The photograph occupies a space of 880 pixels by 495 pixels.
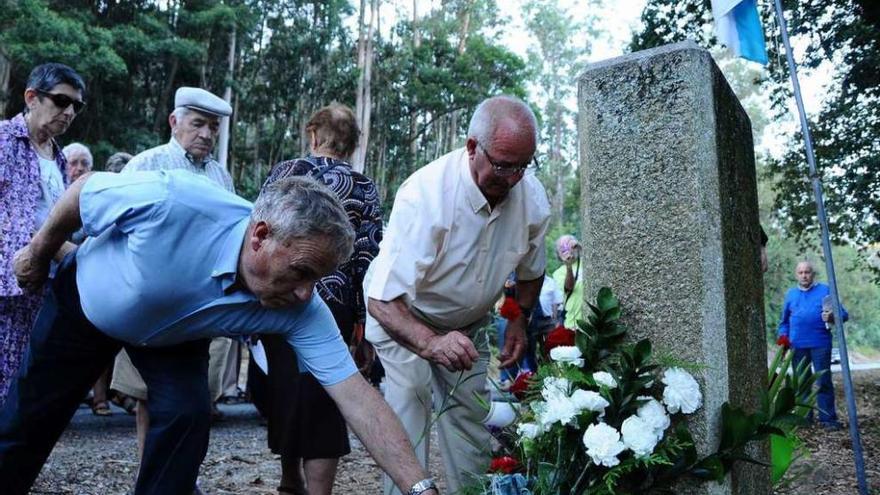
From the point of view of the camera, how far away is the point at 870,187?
8.11 m

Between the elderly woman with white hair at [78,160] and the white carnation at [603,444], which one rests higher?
the elderly woman with white hair at [78,160]

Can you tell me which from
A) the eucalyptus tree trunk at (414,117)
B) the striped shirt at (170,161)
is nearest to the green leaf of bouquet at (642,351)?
the striped shirt at (170,161)

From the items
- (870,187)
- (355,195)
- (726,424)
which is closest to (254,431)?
(355,195)

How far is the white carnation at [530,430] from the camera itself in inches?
99.0

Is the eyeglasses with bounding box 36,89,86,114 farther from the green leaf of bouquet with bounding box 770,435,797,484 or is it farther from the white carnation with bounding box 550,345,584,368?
the green leaf of bouquet with bounding box 770,435,797,484

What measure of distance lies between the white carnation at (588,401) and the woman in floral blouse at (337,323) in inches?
52.4

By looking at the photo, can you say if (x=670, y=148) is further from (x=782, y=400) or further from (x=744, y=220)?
(x=782, y=400)

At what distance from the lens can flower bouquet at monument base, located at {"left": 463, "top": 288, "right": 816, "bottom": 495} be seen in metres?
2.39

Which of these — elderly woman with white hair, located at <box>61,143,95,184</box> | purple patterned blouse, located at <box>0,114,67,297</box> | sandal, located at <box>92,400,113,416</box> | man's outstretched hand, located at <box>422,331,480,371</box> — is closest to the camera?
man's outstretched hand, located at <box>422,331,480,371</box>

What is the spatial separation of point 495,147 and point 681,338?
935mm

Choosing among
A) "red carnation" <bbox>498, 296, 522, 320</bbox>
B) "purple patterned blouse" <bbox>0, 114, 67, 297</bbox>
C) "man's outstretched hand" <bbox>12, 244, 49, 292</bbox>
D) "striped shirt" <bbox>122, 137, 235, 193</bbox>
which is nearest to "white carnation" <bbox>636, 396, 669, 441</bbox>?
"red carnation" <bbox>498, 296, 522, 320</bbox>

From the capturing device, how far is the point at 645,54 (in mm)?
2684

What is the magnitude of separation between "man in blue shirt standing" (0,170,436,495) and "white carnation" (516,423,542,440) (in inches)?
16.1

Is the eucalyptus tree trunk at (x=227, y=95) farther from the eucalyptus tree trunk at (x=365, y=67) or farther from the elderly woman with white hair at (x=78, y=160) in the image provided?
the elderly woman with white hair at (x=78, y=160)
